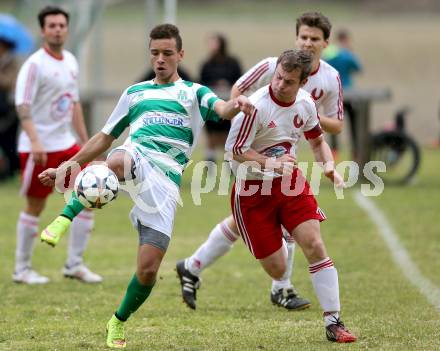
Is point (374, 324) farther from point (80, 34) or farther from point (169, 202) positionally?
point (80, 34)

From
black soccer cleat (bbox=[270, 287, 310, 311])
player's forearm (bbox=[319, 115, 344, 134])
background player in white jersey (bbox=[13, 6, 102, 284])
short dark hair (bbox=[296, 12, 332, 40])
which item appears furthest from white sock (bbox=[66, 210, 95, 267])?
short dark hair (bbox=[296, 12, 332, 40])

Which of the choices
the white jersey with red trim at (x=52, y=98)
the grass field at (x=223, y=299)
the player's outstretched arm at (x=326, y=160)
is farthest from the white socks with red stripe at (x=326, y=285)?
the white jersey with red trim at (x=52, y=98)

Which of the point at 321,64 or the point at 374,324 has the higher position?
the point at 321,64

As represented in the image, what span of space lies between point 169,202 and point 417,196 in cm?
912

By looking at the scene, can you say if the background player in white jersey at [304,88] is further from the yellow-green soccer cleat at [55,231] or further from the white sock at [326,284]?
the yellow-green soccer cleat at [55,231]

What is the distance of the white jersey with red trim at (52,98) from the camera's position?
30.0 feet

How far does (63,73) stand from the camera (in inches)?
364

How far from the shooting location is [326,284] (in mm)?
6770

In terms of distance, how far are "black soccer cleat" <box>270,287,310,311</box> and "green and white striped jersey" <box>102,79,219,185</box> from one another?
1.69 meters

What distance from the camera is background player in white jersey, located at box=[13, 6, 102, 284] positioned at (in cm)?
902

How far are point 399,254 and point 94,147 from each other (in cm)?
472

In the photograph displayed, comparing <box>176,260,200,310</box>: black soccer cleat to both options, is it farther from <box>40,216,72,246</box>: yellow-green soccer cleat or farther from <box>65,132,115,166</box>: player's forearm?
<box>40,216,72,246</box>: yellow-green soccer cleat

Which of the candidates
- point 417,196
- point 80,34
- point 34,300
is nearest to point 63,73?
point 34,300

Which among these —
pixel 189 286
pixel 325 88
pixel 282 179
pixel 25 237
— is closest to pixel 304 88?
pixel 325 88
